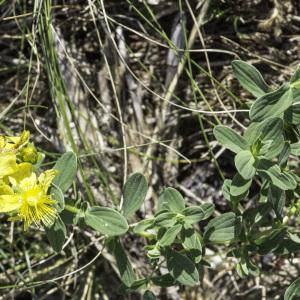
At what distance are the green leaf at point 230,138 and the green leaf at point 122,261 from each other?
43 cm

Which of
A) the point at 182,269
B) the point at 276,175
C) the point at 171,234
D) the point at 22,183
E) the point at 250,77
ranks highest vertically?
the point at 250,77

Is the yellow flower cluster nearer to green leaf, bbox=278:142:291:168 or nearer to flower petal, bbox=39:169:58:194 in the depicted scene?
flower petal, bbox=39:169:58:194

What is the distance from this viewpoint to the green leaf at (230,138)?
1.47 meters

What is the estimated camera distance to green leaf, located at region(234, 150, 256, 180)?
1.42m

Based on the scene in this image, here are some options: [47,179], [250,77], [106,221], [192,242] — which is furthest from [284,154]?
[47,179]

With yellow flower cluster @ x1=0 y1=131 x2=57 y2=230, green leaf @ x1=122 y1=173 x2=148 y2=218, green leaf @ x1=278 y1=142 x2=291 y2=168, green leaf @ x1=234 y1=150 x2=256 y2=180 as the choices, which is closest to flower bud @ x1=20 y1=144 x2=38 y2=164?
yellow flower cluster @ x1=0 y1=131 x2=57 y2=230

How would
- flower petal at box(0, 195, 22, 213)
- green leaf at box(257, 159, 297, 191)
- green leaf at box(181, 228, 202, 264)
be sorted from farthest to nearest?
green leaf at box(181, 228, 202, 264) → green leaf at box(257, 159, 297, 191) → flower petal at box(0, 195, 22, 213)

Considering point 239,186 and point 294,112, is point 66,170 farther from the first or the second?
point 294,112

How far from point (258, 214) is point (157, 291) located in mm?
635

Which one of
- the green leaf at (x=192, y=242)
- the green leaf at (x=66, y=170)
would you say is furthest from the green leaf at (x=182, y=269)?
the green leaf at (x=66, y=170)

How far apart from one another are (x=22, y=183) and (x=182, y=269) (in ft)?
1.69

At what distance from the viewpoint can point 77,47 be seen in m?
2.24

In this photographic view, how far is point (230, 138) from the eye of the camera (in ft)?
4.86

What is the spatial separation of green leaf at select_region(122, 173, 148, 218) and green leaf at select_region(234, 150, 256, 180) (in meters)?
0.27
